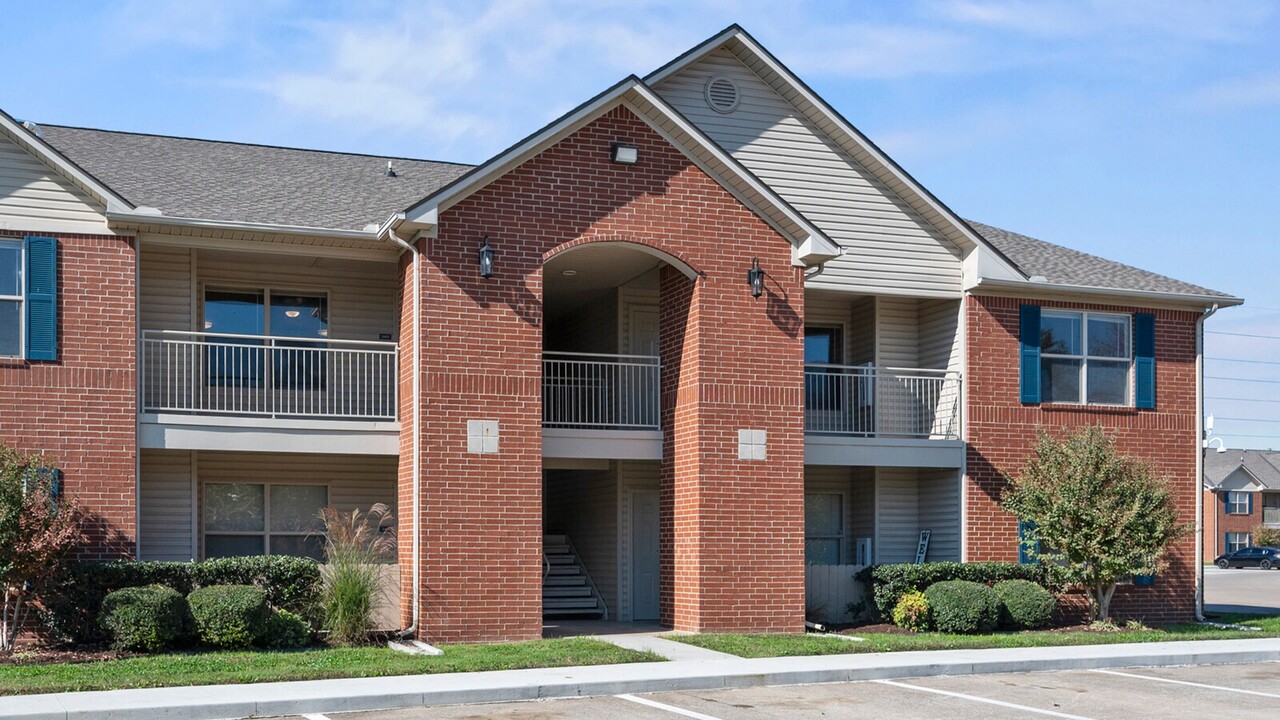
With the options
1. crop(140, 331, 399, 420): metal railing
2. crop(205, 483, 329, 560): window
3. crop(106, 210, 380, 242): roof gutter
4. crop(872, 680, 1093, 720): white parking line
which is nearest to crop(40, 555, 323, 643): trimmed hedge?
crop(140, 331, 399, 420): metal railing

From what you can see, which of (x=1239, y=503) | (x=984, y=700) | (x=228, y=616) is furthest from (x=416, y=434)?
(x=1239, y=503)

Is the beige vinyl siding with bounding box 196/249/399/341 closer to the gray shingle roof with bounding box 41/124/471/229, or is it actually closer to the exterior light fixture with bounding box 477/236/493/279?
the gray shingle roof with bounding box 41/124/471/229

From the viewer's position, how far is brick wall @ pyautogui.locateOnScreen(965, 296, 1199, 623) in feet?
70.3

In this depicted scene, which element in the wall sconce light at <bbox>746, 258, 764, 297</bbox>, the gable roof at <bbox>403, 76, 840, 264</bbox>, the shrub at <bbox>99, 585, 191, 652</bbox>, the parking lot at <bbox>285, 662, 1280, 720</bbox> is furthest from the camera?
the wall sconce light at <bbox>746, 258, 764, 297</bbox>

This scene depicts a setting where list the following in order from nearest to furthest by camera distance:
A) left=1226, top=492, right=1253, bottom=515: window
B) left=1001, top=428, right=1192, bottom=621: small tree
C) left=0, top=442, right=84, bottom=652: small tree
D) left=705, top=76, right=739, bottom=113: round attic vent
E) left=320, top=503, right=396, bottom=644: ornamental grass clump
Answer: left=0, top=442, right=84, bottom=652: small tree < left=320, top=503, right=396, bottom=644: ornamental grass clump < left=1001, top=428, right=1192, bottom=621: small tree < left=705, top=76, right=739, bottom=113: round attic vent < left=1226, top=492, right=1253, bottom=515: window

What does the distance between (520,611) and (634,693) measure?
4176 mm

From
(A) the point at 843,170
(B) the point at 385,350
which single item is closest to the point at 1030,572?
(A) the point at 843,170

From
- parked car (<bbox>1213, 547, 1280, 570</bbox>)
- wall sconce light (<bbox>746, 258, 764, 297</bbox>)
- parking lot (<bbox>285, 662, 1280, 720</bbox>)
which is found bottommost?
parked car (<bbox>1213, 547, 1280, 570</bbox>)

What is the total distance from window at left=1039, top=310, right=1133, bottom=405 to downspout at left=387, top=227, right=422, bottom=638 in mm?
10445

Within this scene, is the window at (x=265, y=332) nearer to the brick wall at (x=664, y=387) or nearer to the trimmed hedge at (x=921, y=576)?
the brick wall at (x=664, y=387)

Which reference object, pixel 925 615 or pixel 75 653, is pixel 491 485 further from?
pixel 925 615

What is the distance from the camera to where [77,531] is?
55.0 feet

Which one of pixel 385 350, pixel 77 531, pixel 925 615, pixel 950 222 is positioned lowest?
pixel 925 615

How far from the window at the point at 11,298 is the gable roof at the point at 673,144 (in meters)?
4.89
